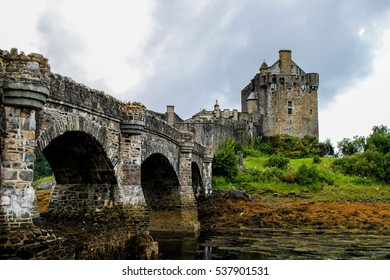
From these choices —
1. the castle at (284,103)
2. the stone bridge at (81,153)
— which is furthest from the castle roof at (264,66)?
the stone bridge at (81,153)

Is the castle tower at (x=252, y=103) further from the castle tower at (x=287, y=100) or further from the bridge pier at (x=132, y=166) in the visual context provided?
the bridge pier at (x=132, y=166)

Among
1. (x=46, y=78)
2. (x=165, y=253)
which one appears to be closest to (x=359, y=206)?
(x=165, y=253)

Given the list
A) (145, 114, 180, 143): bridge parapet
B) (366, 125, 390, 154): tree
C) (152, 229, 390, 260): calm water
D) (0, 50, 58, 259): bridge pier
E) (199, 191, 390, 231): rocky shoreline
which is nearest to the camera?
(0, 50, 58, 259): bridge pier

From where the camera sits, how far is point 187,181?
2747 centimetres

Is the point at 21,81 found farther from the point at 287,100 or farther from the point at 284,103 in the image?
the point at 287,100

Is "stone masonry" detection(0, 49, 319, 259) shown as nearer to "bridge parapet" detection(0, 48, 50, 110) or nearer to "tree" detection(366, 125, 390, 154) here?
"bridge parapet" detection(0, 48, 50, 110)

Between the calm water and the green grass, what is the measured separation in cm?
1351

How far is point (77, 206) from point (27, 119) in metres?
6.50

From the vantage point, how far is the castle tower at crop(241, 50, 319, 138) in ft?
215

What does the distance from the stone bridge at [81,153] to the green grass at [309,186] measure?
13.9 m

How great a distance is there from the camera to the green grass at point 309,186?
3834 cm

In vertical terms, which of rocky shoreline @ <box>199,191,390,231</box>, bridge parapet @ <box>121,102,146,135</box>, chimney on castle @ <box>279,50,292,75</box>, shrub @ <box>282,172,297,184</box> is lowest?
rocky shoreline @ <box>199,191,390,231</box>

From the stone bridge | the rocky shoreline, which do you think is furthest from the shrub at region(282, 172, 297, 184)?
the stone bridge

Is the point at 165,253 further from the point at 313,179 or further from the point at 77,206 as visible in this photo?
the point at 313,179
